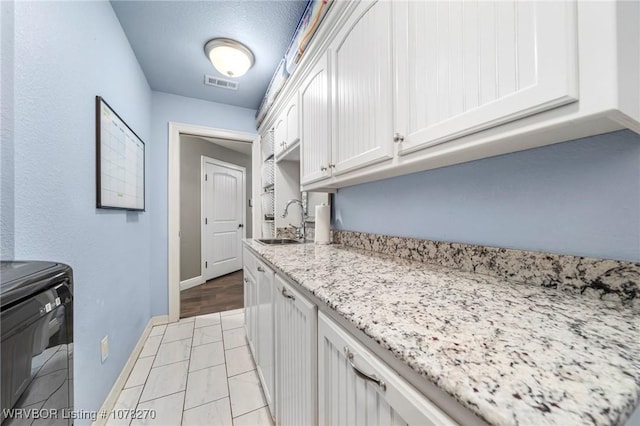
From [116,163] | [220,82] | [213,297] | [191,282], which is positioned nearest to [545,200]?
[116,163]

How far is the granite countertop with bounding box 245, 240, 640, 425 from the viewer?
0.91 feet

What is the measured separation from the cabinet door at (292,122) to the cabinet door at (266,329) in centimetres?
101

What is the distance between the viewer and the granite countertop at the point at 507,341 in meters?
0.28

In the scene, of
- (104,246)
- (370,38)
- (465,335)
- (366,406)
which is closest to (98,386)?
(104,246)

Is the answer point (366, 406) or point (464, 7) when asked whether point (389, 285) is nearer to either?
point (366, 406)

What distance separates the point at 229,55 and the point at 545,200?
6.97 feet

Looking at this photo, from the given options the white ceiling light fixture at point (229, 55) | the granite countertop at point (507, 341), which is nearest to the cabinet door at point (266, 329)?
the granite countertop at point (507, 341)

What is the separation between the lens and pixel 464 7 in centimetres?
66

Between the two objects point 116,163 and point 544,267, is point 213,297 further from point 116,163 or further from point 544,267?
point 544,267

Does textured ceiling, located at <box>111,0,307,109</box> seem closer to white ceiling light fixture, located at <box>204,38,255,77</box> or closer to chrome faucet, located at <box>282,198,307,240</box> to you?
white ceiling light fixture, located at <box>204,38,255,77</box>

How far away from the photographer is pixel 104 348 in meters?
1.31

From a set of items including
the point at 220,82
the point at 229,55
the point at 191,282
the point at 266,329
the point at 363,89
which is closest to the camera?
the point at 363,89

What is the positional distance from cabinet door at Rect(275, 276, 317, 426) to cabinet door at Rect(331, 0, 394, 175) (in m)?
0.68

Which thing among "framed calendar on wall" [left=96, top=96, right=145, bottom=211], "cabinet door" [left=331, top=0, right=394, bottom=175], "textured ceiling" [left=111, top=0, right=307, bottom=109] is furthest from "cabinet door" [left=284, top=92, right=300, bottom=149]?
"framed calendar on wall" [left=96, top=96, right=145, bottom=211]
